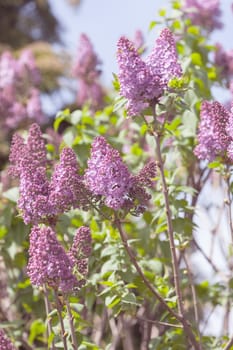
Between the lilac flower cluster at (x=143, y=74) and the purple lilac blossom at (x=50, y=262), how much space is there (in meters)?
0.57

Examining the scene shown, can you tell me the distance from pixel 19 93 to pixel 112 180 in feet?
10.7

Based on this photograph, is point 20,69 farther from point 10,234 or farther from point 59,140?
point 10,234

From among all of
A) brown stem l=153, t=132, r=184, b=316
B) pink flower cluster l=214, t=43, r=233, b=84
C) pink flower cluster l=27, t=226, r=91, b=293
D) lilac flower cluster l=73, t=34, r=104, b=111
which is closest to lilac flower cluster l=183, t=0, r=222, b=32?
pink flower cluster l=214, t=43, r=233, b=84

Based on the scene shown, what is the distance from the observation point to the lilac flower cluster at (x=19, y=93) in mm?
5078

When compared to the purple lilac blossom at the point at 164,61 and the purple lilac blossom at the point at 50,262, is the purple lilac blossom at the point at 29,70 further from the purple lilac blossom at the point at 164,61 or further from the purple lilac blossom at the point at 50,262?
the purple lilac blossom at the point at 50,262

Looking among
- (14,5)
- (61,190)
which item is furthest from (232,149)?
(14,5)

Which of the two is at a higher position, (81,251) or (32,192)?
(32,192)

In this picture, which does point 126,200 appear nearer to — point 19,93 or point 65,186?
point 65,186

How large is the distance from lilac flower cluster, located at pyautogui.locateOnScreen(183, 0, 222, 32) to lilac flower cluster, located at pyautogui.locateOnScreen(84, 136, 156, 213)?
2.99m

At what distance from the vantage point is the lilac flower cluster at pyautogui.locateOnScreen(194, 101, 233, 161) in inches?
101

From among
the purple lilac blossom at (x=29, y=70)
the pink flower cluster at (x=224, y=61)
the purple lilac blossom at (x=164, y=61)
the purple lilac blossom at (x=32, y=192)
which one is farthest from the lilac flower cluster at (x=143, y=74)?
the purple lilac blossom at (x=29, y=70)

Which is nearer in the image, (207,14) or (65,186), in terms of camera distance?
(65,186)

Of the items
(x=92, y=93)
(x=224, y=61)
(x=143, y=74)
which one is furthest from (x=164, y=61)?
(x=92, y=93)

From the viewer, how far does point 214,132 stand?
2.58 metres
